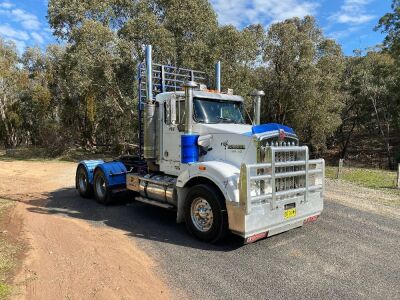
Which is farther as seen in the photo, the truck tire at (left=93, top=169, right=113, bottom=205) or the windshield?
the truck tire at (left=93, top=169, right=113, bottom=205)

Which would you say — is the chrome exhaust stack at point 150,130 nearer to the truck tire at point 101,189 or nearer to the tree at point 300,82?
the truck tire at point 101,189

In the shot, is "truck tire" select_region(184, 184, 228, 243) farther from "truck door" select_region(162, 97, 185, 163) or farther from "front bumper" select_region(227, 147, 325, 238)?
"truck door" select_region(162, 97, 185, 163)

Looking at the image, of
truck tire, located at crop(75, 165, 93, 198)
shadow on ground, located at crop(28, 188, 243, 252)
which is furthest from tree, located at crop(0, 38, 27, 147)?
shadow on ground, located at crop(28, 188, 243, 252)

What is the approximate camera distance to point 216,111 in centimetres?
793

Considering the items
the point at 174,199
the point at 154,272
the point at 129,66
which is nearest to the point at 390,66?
the point at 129,66

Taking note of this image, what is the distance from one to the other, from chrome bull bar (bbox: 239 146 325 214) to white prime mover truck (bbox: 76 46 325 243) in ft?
0.05

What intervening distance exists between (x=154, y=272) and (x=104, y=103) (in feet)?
68.8

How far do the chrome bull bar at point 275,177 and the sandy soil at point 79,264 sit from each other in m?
1.79

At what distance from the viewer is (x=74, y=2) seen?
80.1ft

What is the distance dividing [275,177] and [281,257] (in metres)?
1.26

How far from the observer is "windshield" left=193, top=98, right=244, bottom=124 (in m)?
7.65

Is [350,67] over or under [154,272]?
over

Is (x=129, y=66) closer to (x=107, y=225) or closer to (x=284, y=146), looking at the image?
(x=107, y=225)

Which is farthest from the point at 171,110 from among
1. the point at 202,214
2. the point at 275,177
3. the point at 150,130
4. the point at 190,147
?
the point at 275,177
